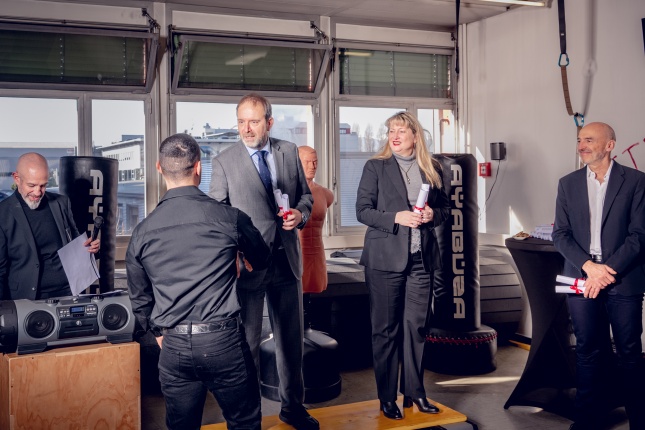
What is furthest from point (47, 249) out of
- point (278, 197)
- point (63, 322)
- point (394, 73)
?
point (394, 73)

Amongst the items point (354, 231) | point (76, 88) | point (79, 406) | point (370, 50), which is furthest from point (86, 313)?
point (370, 50)

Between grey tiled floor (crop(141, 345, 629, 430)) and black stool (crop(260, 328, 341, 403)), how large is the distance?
6cm

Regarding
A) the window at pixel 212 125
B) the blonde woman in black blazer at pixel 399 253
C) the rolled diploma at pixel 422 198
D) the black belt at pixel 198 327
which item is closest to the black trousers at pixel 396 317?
the blonde woman in black blazer at pixel 399 253

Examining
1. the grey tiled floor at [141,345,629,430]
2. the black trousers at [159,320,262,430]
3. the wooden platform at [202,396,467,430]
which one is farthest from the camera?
the grey tiled floor at [141,345,629,430]

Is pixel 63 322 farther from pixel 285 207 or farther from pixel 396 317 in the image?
pixel 396 317

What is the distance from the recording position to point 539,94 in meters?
5.76

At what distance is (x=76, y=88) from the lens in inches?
216

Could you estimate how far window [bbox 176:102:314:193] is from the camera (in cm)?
592

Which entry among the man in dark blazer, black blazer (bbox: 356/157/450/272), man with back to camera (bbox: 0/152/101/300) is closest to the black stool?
black blazer (bbox: 356/157/450/272)

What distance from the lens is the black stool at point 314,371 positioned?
4.45 meters

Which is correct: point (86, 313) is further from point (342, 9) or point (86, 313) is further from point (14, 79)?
point (342, 9)

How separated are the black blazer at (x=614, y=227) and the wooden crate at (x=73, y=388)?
2336mm

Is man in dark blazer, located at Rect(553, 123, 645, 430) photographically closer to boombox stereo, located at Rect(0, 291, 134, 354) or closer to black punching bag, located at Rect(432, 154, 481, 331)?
black punching bag, located at Rect(432, 154, 481, 331)

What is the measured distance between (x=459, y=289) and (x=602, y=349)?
145 cm
